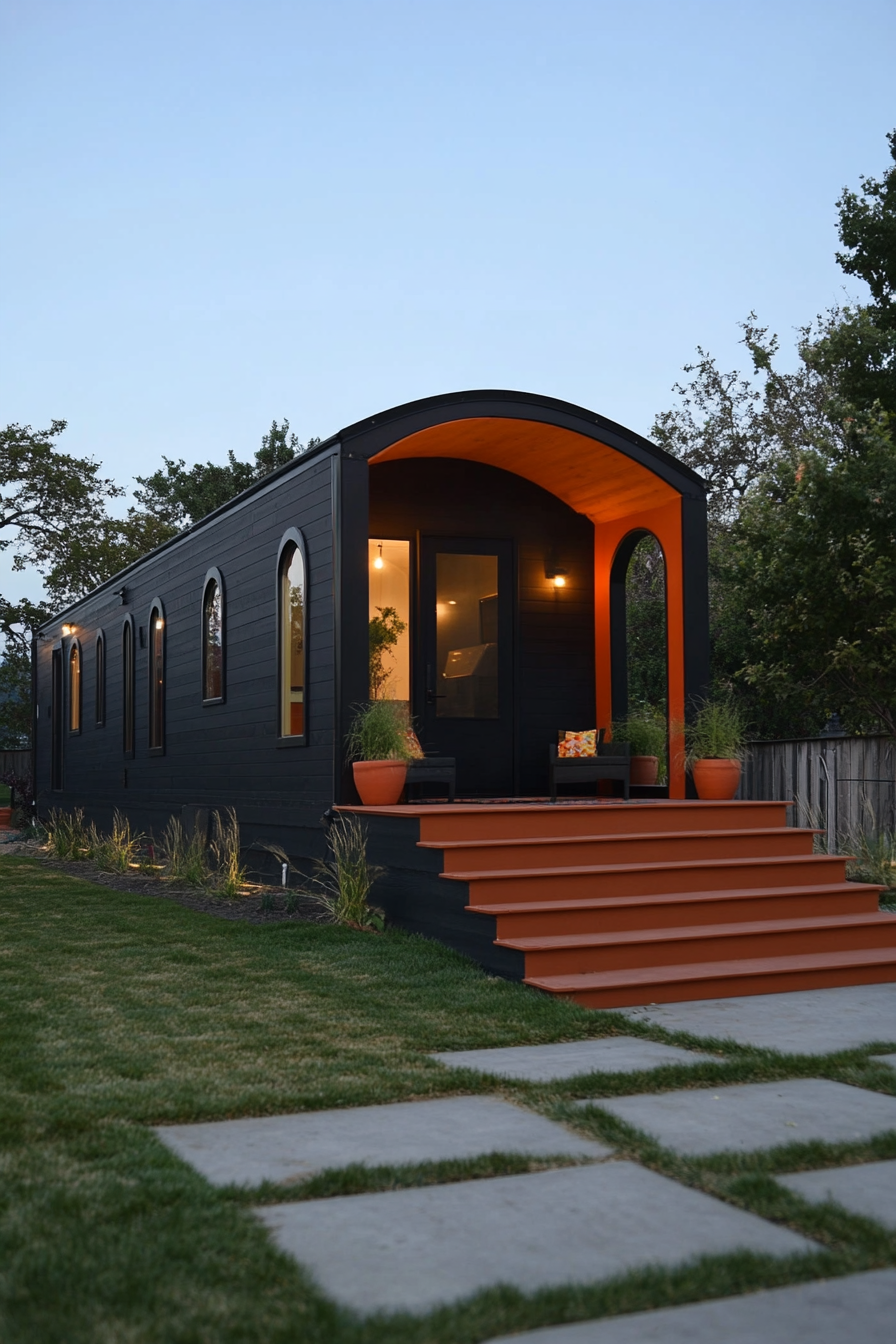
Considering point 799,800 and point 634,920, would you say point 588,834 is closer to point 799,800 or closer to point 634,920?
point 634,920

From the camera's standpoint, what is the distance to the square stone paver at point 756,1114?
3.18 m

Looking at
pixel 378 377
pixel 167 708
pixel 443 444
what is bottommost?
pixel 167 708

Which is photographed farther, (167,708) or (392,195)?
(392,195)

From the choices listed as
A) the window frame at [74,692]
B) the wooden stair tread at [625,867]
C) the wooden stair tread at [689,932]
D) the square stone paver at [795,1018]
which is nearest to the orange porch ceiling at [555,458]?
the wooden stair tread at [625,867]

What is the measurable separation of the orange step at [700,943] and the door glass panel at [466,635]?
152 inches

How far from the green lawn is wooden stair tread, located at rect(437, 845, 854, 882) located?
1.48 ft

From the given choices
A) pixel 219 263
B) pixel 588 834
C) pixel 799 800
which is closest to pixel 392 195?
pixel 219 263

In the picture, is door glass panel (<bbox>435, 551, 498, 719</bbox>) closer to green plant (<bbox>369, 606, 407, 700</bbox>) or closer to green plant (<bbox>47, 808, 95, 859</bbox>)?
green plant (<bbox>369, 606, 407, 700</bbox>)

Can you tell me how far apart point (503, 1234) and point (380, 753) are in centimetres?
550

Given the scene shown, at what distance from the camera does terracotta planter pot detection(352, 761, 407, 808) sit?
25.4ft

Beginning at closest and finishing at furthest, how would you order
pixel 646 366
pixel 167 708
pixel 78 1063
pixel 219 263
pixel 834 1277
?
pixel 834 1277
pixel 78 1063
pixel 167 708
pixel 219 263
pixel 646 366

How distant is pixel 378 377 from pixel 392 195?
97.4 feet

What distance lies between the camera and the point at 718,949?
6.02 metres

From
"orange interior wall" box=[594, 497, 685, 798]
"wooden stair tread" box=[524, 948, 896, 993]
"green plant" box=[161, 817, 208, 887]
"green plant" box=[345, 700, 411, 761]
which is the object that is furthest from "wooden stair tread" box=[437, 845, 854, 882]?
"green plant" box=[161, 817, 208, 887]
